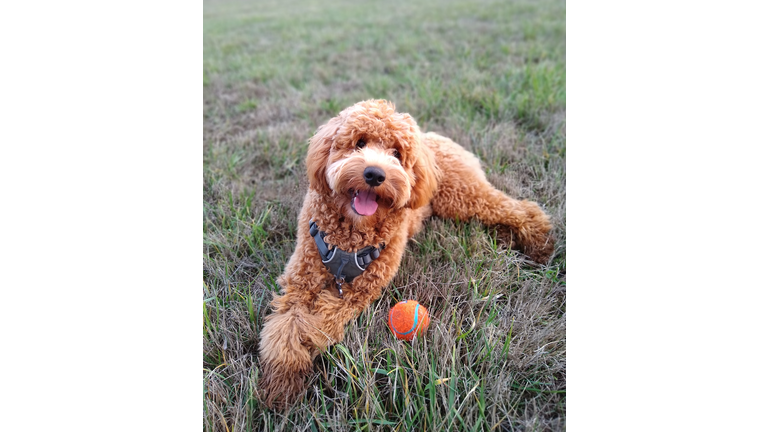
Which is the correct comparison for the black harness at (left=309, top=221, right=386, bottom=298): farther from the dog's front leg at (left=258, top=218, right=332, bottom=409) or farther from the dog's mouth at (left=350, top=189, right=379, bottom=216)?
the dog's mouth at (left=350, top=189, right=379, bottom=216)

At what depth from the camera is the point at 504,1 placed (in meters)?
9.55

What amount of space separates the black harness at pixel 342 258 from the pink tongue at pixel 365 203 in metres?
0.26

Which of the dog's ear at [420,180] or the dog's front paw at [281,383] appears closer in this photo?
the dog's front paw at [281,383]

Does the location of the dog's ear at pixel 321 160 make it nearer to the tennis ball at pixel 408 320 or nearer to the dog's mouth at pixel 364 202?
the dog's mouth at pixel 364 202

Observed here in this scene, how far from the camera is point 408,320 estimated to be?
1907 mm

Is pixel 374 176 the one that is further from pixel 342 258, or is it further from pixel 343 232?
pixel 342 258

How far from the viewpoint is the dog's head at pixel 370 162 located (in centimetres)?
183

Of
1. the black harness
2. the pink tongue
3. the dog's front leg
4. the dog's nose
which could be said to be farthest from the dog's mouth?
the dog's front leg

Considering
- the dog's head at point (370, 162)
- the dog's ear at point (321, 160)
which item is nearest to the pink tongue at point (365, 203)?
the dog's head at point (370, 162)

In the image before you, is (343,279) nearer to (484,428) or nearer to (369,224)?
(369,224)

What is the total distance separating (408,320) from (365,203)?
0.63 metres

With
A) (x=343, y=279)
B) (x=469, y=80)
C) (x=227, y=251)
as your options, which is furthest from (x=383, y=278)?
(x=469, y=80)

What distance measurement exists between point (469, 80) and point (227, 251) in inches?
149

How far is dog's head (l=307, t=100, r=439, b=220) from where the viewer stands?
1.83m
